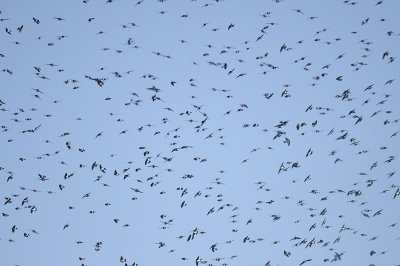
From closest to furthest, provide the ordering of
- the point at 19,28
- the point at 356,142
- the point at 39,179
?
the point at 19,28 → the point at 39,179 → the point at 356,142

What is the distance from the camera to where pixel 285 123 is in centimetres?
4044

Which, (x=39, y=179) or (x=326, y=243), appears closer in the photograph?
(x=39, y=179)

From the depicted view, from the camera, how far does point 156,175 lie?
41.6 meters

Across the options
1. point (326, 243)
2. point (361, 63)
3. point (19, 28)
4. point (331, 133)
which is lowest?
point (326, 243)

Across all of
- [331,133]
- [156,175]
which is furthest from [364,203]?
[156,175]

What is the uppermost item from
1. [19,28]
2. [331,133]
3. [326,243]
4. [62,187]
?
[19,28]

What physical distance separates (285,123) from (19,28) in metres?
17.8

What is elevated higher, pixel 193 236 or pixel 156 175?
pixel 156 175

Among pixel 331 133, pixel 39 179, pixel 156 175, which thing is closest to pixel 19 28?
pixel 39 179

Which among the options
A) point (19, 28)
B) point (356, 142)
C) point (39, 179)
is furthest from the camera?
point (356, 142)

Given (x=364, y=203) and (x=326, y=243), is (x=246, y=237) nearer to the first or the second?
(x=326, y=243)

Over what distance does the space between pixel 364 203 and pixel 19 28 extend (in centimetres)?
2650

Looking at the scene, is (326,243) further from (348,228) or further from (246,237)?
(246,237)

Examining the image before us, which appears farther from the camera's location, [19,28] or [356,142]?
[356,142]
